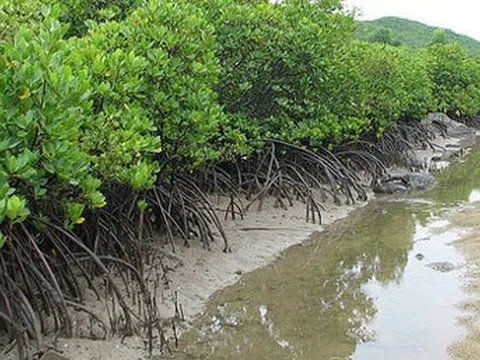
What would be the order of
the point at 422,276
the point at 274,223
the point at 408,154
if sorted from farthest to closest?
the point at 408,154 → the point at 274,223 → the point at 422,276

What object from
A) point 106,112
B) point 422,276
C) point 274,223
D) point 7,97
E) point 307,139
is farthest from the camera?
point 307,139

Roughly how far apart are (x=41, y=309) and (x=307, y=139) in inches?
244

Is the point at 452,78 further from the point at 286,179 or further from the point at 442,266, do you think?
the point at 442,266

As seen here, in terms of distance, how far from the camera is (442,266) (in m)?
6.74

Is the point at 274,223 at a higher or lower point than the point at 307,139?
lower

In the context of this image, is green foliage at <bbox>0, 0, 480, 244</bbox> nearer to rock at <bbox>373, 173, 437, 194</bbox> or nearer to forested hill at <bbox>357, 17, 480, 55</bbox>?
rock at <bbox>373, 173, 437, 194</bbox>

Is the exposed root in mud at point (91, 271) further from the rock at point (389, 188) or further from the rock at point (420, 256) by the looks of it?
the rock at point (389, 188)

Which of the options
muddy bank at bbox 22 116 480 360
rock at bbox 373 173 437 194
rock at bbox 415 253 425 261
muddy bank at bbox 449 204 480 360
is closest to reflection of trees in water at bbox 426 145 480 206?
rock at bbox 373 173 437 194

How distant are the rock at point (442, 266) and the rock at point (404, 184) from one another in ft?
13.8

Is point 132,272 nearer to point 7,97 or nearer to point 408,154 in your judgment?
point 7,97

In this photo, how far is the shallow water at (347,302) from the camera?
4.85 meters

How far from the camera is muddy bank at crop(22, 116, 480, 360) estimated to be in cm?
450

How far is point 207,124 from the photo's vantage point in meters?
6.08

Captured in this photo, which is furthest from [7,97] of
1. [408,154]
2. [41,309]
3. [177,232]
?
[408,154]
